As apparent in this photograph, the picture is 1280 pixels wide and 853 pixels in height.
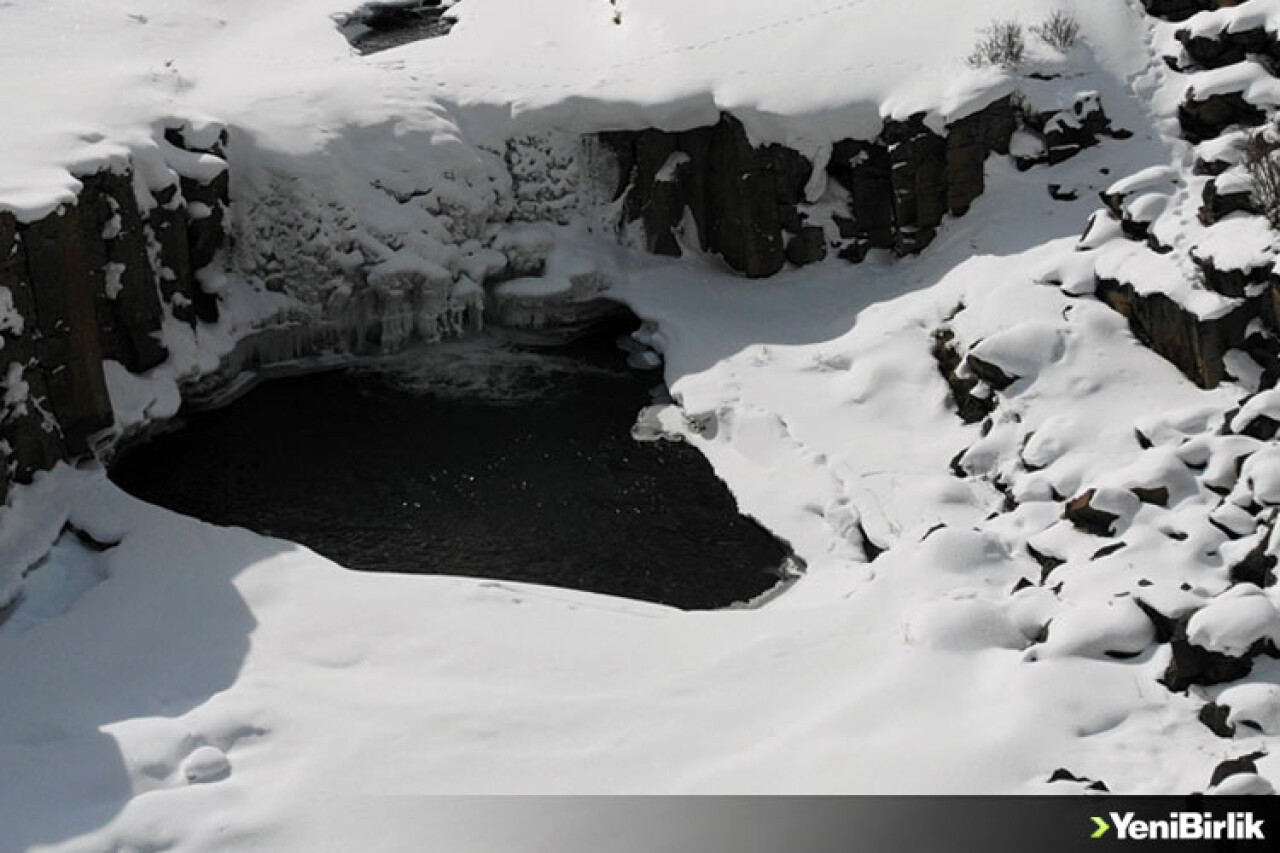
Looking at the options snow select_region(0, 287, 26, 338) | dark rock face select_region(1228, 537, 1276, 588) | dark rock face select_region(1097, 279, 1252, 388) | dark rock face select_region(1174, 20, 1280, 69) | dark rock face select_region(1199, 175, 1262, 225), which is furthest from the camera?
dark rock face select_region(1174, 20, 1280, 69)

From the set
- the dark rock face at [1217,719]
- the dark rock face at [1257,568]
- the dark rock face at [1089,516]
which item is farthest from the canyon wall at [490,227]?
the dark rock face at [1217,719]

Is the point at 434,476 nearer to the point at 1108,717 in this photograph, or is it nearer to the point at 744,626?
the point at 744,626

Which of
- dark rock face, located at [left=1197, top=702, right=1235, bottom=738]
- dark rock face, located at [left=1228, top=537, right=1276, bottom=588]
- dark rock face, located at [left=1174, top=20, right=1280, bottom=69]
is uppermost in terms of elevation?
dark rock face, located at [left=1174, top=20, right=1280, bottom=69]

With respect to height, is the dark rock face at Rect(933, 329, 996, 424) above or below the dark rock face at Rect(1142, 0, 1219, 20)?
below

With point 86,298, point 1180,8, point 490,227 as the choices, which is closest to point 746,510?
point 490,227

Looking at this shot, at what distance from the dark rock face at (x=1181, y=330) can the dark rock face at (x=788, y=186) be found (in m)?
4.16

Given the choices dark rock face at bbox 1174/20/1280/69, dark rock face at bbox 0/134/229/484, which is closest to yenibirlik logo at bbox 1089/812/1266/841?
dark rock face at bbox 0/134/229/484

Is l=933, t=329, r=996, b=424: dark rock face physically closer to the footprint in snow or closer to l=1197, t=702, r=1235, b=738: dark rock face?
l=1197, t=702, r=1235, b=738: dark rock face

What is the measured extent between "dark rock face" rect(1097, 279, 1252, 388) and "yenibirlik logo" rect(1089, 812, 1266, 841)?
760 centimetres

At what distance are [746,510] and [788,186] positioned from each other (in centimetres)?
692

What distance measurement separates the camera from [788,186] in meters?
23.3

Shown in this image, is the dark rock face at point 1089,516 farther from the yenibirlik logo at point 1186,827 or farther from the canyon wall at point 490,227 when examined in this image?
the canyon wall at point 490,227

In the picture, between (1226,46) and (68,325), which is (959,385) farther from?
(68,325)

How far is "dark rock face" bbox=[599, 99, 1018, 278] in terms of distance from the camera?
72.6 feet
